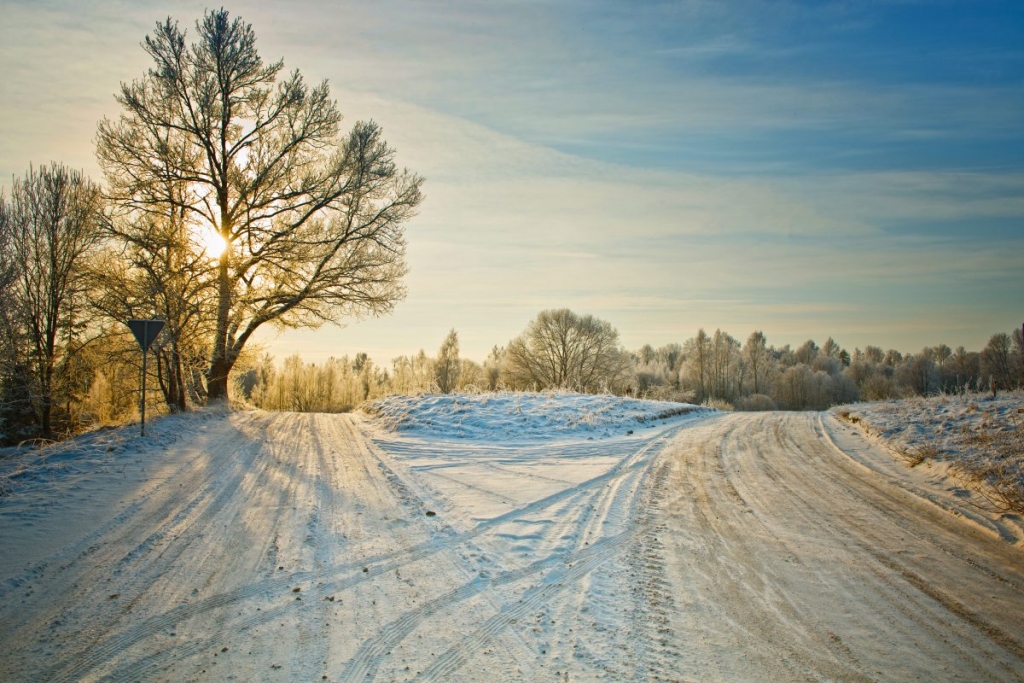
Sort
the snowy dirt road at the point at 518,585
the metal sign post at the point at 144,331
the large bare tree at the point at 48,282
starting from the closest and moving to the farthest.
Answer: the snowy dirt road at the point at 518,585 < the metal sign post at the point at 144,331 < the large bare tree at the point at 48,282

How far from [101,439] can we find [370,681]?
34.2ft

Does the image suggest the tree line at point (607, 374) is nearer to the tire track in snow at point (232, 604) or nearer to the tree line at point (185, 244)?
the tree line at point (185, 244)

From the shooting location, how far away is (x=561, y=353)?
5425cm

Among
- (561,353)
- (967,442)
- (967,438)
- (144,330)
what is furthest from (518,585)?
(561,353)

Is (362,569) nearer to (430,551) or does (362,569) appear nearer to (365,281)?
(430,551)

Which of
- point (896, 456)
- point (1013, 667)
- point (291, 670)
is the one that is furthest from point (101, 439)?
point (896, 456)

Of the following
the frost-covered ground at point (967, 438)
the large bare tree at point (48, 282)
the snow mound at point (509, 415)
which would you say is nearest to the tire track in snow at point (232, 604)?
the frost-covered ground at point (967, 438)

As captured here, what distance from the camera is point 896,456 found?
1025cm

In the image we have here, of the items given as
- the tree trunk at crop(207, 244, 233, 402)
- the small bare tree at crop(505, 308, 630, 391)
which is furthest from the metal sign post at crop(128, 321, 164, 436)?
the small bare tree at crop(505, 308, 630, 391)

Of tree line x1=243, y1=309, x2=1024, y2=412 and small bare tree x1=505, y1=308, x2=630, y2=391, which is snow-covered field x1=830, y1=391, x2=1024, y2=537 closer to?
tree line x1=243, y1=309, x2=1024, y2=412

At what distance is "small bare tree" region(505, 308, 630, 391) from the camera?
5400 centimetres

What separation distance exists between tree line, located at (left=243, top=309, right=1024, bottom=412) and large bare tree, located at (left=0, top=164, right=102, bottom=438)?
24.7 feet

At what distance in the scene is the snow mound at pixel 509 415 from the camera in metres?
13.8

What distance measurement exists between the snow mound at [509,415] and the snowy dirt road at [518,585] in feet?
16.5
